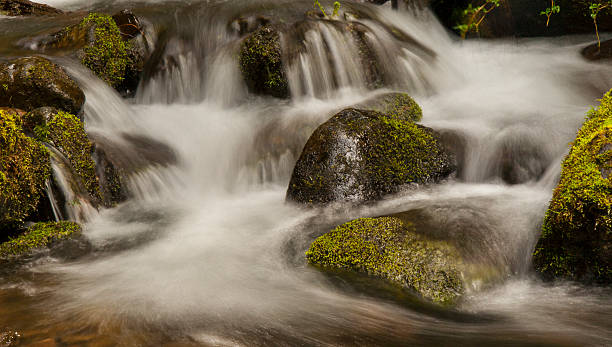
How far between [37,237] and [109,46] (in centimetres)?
538

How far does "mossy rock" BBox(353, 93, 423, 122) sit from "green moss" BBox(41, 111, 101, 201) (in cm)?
380

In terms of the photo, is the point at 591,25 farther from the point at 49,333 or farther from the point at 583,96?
the point at 49,333

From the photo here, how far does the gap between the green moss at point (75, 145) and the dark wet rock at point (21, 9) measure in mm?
7779

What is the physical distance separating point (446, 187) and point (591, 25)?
7459mm

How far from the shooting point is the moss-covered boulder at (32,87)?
6.21 m

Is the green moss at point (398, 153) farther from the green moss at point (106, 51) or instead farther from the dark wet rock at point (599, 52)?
the dark wet rock at point (599, 52)

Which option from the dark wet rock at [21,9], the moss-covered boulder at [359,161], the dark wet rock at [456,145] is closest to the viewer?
the moss-covered boulder at [359,161]

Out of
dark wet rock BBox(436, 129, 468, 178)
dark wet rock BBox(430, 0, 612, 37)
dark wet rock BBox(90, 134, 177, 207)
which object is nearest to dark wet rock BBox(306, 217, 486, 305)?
dark wet rock BBox(436, 129, 468, 178)

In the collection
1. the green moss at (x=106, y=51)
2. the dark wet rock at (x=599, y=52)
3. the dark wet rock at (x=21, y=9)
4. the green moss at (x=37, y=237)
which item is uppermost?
the dark wet rock at (x=21, y=9)

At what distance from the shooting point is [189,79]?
371 inches

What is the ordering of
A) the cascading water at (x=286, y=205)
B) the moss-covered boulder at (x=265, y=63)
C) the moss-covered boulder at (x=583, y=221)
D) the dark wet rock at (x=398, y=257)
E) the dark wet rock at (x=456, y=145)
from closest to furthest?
1. the cascading water at (x=286, y=205)
2. the moss-covered boulder at (x=583, y=221)
3. the dark wet rock at (x=398, y=257)
4. the dark wet rock at (x=456, y=145)
5. the moss-covered boulder at (x=265, y=63)

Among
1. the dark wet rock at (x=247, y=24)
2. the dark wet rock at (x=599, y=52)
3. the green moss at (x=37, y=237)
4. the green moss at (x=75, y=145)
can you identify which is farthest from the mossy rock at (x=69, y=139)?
the dark wet rock at (x=599, y=52)

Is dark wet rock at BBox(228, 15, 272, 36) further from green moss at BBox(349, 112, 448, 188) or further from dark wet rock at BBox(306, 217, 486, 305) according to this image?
dark wet rock at BBox(306, 217, 486, 305)

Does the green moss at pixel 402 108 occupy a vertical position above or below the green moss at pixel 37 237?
above
